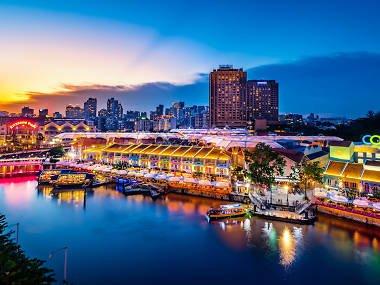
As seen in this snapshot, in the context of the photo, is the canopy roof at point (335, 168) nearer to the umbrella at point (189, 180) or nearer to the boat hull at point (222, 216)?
the boat hull at point (222, 216)

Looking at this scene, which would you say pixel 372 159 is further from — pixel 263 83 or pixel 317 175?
pixel 263 83

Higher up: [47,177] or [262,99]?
[262,99]

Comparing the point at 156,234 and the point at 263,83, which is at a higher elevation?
the point at 263,83

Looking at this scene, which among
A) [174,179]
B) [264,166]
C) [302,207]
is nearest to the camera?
[302,207]

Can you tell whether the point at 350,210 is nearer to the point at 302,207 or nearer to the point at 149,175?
the point at 302,207

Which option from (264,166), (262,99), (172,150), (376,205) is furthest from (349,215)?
(262,99)

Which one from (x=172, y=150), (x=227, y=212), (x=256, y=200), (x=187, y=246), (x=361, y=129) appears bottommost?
(x=187, y=246)

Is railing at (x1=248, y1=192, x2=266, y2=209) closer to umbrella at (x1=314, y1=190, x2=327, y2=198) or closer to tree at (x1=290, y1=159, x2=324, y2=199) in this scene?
tree at (x1=290, y1=159, x2=324, y2=199)

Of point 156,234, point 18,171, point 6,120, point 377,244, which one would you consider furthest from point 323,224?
point 6,120
